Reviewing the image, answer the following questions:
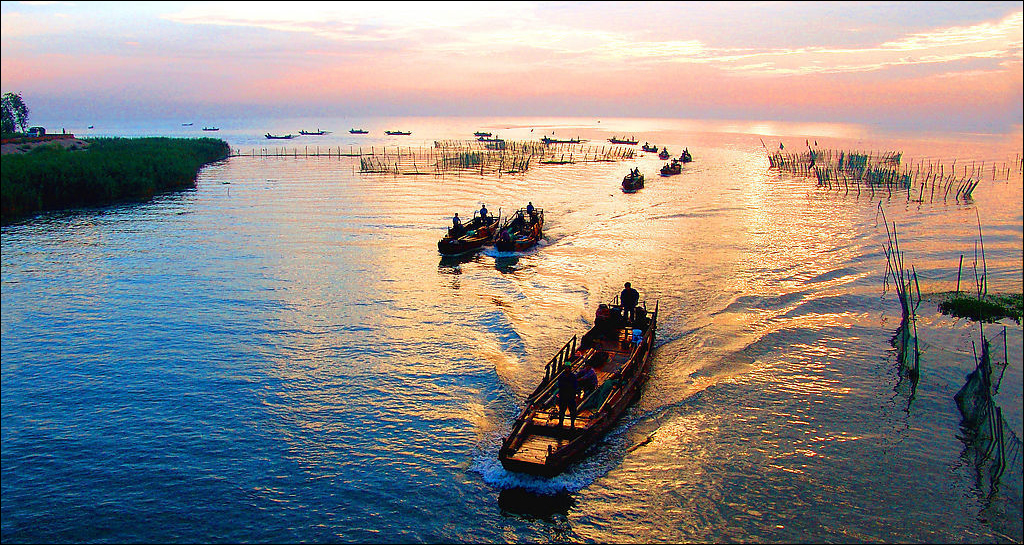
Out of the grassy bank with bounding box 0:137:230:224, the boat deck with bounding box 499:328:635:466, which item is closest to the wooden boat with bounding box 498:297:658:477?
the boat deck with bounding box 499:328:635:466

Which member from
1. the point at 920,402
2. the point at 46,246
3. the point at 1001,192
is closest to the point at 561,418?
the point at 920,402

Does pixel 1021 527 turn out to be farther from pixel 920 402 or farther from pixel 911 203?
pixel 911 203

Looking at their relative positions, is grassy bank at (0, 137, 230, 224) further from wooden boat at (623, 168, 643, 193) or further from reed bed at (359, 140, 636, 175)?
wooden boat at (623, 168, 643, 193)

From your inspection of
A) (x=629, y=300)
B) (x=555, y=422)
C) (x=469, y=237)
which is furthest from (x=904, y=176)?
(x=555, y=422)

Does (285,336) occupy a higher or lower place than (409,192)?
lower

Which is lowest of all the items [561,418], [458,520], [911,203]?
[458,520]

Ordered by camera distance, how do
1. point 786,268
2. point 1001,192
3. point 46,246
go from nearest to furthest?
point 786,268, point 46,246, point 1001,192
